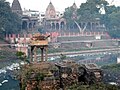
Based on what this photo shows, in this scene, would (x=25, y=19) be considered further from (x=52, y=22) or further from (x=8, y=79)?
(x=8, y=79)

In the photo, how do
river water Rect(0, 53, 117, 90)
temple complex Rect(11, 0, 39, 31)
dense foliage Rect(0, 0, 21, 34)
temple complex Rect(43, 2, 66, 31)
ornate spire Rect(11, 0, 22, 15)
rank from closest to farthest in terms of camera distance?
1. river water Rect(0, 53, 117, 90)
2. dense foliage Rect(0, 0, 21, 34)
3. temple complex Rect(11, 0, 39, 31)
4. ornate spire Rect(11, 0, 22, 15)
5. temple complex Rect(43, 2, 66, 31)

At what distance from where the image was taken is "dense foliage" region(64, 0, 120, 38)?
73.2m

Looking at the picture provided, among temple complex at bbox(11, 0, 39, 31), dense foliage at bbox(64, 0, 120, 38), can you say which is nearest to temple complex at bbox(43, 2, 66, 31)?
dense foliage at bbox(64, 0, 120, 38)

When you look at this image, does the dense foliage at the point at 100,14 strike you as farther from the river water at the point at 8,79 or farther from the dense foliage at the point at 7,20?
the river water at the point at 8,79

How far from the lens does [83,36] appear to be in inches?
2704

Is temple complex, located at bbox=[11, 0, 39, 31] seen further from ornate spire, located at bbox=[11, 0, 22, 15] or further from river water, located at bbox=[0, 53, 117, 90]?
river water, located at bbox=[0, 53, 117, 90]

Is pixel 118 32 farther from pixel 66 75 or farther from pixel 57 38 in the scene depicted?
pixel 66 75

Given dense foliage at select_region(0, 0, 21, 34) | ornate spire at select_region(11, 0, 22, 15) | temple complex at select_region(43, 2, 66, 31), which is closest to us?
dense foliage at select_region(0, 0, 21, 34)

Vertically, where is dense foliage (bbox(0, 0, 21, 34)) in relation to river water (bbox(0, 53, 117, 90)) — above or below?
above

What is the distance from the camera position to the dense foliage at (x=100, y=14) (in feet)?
240

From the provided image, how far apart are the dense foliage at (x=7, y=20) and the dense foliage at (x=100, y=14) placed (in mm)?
19631

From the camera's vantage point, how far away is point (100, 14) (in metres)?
77.2

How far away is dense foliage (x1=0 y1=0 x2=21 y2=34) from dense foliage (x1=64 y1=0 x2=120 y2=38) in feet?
64.4

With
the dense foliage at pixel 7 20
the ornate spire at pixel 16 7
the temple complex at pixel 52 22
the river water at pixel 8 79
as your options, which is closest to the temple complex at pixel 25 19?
the ornate spire at pixel 16 7
